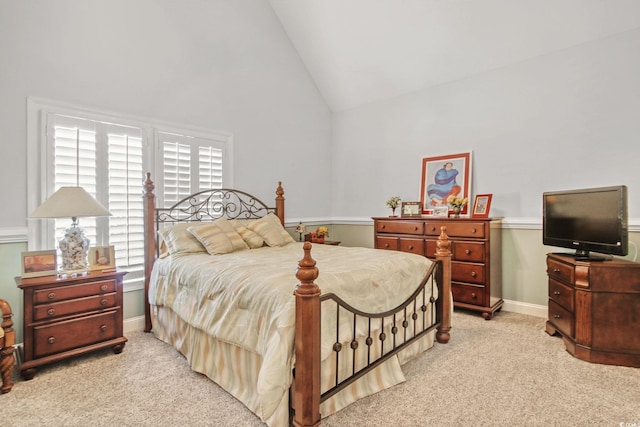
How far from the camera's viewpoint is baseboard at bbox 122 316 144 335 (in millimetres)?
3400

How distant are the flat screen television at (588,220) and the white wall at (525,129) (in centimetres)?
54

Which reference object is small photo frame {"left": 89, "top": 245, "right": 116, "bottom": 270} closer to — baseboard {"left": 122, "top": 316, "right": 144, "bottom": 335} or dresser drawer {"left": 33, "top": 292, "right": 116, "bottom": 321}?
dresser drawer {"left": 33, "top": 292, "right": 116, "bottom": 321}

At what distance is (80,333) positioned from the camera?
8.80 feet

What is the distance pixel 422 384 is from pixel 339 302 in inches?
39.0

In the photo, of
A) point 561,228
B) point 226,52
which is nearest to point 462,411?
point 561,228

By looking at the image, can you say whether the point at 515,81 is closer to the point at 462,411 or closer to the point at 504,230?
the point at 504,230

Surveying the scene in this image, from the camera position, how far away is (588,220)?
9.82 feet

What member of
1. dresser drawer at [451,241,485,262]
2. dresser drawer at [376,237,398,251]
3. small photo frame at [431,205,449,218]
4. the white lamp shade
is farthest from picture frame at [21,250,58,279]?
small photo frame at [431,205,449,218]

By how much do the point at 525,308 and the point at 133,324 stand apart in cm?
442

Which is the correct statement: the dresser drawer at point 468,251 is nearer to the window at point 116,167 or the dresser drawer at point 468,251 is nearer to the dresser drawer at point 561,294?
the dresser drawer at point 561,294

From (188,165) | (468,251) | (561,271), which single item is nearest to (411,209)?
(468,251)

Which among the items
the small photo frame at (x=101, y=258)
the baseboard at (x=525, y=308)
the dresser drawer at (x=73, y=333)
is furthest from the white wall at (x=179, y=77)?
the baseboard at (x=525, y=308)

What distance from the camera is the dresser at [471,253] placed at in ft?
12.3

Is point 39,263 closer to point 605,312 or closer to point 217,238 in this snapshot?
point 217,238
